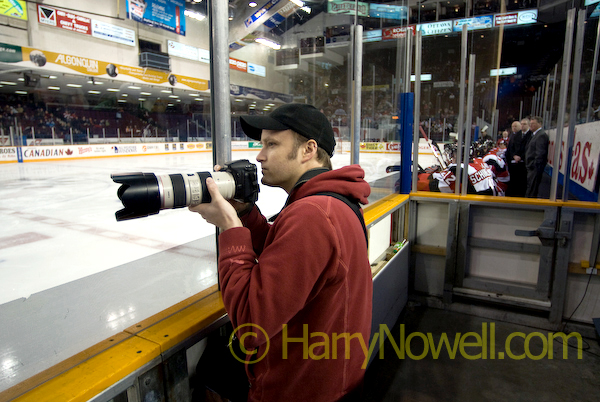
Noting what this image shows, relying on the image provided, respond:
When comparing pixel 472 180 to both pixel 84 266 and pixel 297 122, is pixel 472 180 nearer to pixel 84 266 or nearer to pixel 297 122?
pixel 297 122

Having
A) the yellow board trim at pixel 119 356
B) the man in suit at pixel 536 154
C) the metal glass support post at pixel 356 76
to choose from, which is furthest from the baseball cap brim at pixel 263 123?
the man in suit at pixel 536 154

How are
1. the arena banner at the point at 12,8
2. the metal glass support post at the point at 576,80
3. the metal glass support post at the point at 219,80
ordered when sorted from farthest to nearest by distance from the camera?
the metal glass support post at the point at 576,80, the arena banner at the point at 12,8, the metal glass support post at the point at 219,80

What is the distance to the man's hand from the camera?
704 mm

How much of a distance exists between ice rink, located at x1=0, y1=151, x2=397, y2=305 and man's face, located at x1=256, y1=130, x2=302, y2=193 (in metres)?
0.45

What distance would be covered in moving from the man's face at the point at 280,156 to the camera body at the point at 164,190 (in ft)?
0.31

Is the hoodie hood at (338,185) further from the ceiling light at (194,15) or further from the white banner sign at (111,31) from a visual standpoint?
the white banner sign at (111,31)

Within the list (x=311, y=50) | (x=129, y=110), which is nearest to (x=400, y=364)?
(x=311, y=50)

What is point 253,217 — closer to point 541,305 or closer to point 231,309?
point 231,309

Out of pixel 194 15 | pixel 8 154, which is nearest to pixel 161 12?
pixel 194 15

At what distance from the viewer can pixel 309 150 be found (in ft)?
2.79

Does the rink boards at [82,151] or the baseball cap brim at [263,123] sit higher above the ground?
the baseball cap brim at [263,123]

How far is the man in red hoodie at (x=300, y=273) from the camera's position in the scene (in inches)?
24.4

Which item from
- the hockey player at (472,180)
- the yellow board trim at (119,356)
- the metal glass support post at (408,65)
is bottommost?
the yellow board trim at (119,356)

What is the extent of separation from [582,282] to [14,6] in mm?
3618
